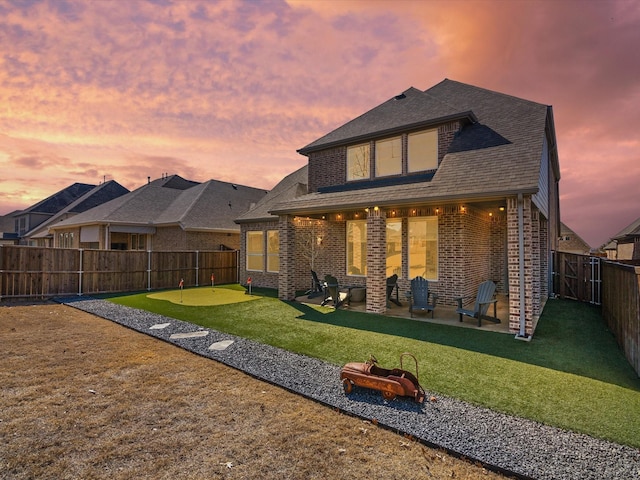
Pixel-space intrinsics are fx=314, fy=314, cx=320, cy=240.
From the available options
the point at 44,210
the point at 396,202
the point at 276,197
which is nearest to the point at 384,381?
the point at 396,202

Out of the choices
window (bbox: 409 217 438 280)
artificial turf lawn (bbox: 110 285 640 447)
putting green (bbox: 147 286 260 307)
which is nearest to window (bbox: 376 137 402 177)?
window (bbox: 409 217 438 280)

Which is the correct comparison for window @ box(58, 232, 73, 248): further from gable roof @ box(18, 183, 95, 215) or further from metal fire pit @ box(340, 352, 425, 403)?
metal fire pit @ box(340, 352, 425, 403)

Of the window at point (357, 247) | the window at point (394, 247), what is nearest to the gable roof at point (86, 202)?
the window at point (357, 247)

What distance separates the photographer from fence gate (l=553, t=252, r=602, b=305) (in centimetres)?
1099

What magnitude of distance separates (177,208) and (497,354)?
19739mm

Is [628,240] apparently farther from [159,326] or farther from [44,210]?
[44,210]

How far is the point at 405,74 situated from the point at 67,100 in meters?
13.2

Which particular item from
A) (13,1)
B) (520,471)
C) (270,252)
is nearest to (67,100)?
(13,1)

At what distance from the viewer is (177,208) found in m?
20.5

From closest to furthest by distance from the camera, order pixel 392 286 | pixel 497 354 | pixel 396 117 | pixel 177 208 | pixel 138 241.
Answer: pixel 497 354, pixel 392 286, pixel 396 117, pixel 177 208, pixel 138 241

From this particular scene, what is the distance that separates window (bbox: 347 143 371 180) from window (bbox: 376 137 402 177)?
1.45ft

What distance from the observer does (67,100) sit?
34.8 feet

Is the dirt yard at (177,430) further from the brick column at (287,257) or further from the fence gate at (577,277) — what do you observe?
the fence gate at (577,277)

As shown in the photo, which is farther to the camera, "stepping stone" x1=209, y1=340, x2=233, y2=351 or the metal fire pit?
"stepping stone" x1=209, y1=340, x2=233, y2=351
